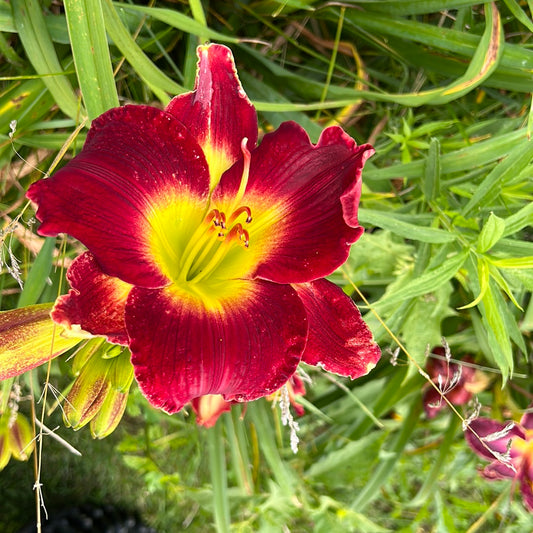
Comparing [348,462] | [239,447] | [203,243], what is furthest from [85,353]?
[348,462]

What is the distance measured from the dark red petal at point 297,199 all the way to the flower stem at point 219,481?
0.45 metres

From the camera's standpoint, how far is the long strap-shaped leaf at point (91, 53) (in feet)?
1.65

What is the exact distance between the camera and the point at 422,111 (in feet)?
2.89

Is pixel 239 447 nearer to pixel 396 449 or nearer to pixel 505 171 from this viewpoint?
pixel 396 449

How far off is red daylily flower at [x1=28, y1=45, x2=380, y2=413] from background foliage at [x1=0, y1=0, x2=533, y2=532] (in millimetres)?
119

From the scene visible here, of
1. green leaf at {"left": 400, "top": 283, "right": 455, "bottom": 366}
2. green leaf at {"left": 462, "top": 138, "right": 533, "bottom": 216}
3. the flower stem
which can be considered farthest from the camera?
the flower stem

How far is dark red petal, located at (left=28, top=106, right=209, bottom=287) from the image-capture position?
1.25 feet

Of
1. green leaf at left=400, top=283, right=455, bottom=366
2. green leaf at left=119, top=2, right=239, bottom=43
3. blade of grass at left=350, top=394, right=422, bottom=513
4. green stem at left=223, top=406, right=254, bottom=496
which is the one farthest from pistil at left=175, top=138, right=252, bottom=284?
blade of grass at left=350, top=394, right=422, bottom=513

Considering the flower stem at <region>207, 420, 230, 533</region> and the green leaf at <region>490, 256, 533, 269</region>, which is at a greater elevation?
the green leaf at <region>490, 256, 533, 269</region>

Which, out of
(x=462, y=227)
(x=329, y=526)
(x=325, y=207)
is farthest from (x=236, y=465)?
(x=325, y=207)

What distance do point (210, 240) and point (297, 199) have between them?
0.08 metres

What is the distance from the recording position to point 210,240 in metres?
0.47

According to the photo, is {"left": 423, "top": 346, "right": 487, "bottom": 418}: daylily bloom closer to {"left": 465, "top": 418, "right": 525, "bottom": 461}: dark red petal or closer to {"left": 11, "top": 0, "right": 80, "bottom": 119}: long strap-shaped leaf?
{"left": 465, "top": 418, "right": 525, "bottom": 461}: dark red petal

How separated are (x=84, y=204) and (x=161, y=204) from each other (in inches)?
3.1
